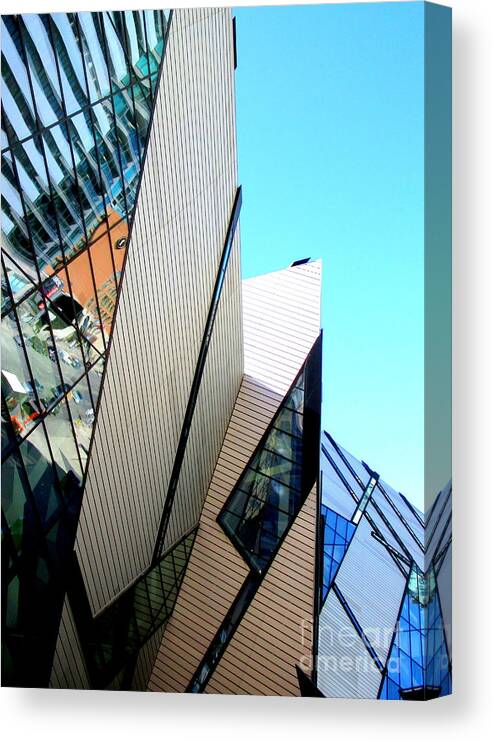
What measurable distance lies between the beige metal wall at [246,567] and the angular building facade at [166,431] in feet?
0.12

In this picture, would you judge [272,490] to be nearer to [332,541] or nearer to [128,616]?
[332,541]

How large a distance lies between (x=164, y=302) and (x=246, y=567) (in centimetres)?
382

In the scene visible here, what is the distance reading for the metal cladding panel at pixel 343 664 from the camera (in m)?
8.55

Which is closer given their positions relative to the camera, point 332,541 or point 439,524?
point 439,524

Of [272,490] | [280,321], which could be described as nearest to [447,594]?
[272,490]

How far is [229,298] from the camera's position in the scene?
12.1 meters

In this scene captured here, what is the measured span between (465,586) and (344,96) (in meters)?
5.05

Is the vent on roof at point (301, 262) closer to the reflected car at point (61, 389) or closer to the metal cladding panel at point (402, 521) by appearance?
the metal cladding panel at point (402, 521)

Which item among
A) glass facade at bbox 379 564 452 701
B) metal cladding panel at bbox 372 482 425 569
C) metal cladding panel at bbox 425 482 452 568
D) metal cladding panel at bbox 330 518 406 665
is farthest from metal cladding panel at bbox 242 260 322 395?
glass facade at bbox 379 564 452 701

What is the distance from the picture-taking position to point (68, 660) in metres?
9.09

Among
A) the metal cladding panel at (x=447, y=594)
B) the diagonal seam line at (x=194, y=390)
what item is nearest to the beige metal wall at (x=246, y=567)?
the diagonal seam line at (x=194, y=390)

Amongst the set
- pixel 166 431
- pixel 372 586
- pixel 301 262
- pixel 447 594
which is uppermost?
pixel 301 262

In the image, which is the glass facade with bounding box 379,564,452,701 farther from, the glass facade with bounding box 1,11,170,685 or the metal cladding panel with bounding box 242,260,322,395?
the glass facade with bounding box 1,11,170,685

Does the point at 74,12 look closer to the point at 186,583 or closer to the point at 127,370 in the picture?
the point at 127,370
